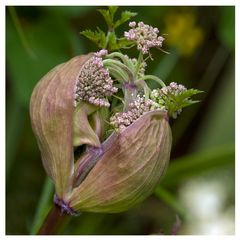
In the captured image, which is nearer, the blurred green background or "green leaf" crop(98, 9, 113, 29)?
"green leaf" crop(98, 9, 113, 29)

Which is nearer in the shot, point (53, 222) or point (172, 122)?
point (53, 222)

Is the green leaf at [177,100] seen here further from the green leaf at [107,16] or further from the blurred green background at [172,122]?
the blurred green background at [172,122]

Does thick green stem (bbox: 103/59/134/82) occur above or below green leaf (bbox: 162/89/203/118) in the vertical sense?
above

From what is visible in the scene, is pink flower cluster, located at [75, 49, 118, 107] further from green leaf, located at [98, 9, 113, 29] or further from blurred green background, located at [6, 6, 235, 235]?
blurred green background, located at [6, 6, 235, 235]

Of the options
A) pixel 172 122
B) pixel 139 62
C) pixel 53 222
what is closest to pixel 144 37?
pixel 139 62

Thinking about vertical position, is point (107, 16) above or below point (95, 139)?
above

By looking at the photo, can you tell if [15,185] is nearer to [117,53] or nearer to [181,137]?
[181,137]

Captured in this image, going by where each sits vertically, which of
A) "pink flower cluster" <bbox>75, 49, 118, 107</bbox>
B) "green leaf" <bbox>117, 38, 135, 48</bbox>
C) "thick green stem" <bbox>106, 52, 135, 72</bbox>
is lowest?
"pink flower cluster" <bbox>75, 49, 118, 107</bbox>

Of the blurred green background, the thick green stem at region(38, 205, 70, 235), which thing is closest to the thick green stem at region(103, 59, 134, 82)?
the thick green stem at region(38, 205, 70, 235)

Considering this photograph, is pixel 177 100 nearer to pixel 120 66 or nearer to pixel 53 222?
pixel 120 66

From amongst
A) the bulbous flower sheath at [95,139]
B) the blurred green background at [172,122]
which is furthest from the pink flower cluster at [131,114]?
the blurred green background at [172,122]
